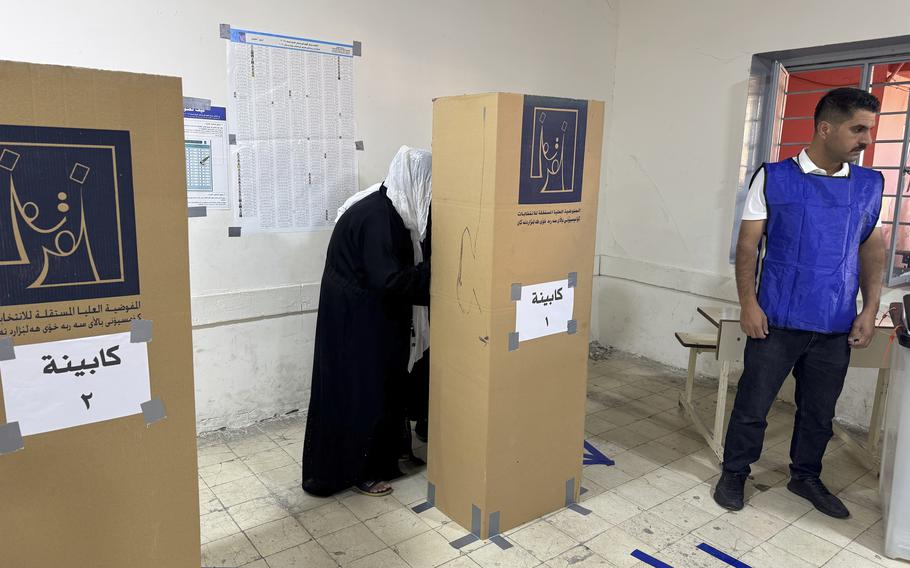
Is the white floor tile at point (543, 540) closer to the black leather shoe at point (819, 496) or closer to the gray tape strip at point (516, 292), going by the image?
the gray tape strip at point (516, 292)

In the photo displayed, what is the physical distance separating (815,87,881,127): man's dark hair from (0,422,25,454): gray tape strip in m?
2.51

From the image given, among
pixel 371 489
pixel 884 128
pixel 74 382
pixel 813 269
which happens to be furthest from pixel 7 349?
pixel 884 128

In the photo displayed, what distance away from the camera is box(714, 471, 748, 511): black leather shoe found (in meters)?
2.45

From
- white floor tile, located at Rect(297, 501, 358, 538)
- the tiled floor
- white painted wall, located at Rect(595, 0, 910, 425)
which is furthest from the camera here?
white painted wall, located at Rect(595, 0, 910, 425)

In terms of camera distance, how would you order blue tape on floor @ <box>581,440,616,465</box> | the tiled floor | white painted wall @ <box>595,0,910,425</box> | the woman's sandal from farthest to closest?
1. white painted wall @ <box>595,0,910,425</box>
2. blue tape on floor @ <box>581,440,616,465</box>
3. the woman's sandal
4. the tiled floor

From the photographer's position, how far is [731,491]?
2475 mm

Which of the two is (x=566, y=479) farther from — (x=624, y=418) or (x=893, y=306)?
(x=893, y=306)

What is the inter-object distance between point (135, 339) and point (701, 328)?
3422 millimetres

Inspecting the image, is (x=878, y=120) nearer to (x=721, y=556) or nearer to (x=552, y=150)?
(x=552, y=150)

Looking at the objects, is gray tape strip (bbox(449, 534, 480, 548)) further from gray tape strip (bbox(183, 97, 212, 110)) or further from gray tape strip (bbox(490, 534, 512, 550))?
gray tape strip (bbox(183, 97, 212, 110))

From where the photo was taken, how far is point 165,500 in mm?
1327

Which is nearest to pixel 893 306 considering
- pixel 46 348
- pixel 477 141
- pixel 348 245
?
pixel 477 141

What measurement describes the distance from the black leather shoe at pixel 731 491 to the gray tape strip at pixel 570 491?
577mm

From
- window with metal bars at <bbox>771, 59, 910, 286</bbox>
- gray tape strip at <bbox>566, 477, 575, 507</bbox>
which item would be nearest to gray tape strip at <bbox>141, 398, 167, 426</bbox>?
gray tape strip at <bbox>566, 477, 575, 507</bbox>
